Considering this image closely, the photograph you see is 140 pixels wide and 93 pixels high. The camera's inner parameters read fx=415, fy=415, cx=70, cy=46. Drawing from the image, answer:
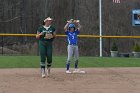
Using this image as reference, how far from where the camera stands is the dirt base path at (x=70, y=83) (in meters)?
10.8

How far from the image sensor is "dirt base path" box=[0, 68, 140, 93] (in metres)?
10.8

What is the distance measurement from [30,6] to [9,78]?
37.3 m

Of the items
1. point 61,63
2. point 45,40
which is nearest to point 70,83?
point 45,40

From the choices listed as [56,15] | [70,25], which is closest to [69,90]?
[70,25]

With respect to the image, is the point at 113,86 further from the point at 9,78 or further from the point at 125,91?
the point at 9,78

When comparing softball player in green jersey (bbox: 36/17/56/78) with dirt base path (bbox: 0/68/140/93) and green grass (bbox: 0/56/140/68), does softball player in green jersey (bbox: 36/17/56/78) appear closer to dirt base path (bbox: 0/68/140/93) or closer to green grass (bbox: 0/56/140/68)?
dirt base path (bbox: 0/68/140/93)

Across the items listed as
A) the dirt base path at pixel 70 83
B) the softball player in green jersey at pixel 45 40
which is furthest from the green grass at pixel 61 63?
the softball player in green jersey at pixel 45 40

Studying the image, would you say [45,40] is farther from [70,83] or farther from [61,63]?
[61,63]

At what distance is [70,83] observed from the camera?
12.0 m

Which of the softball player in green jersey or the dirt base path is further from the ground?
the softball player in green jersey

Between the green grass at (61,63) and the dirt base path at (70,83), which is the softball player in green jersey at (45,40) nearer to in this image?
the dirt base path at (70,83)

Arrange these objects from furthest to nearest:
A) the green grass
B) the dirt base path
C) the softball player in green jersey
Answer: the green grass
the softball player in green jersey
the dirt base path

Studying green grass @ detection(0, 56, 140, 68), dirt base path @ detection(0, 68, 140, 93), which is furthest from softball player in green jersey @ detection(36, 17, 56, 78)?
green grass @ detection(0, 56, 140, 68)

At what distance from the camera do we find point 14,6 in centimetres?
4978
